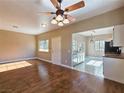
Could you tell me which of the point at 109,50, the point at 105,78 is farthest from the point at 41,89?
the point at 109,50

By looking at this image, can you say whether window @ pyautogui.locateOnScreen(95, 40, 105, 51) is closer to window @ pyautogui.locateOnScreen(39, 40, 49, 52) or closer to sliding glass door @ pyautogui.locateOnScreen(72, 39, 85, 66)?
sliding glass door @ pyautogui.locateOnScreen(72, 39, 85, 66)

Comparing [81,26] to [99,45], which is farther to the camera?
[99,45]

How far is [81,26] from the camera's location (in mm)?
4418

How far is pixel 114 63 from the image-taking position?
313 cm

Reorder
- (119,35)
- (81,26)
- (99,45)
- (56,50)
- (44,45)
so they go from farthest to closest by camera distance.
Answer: (99,45) < (44,45) < (56,50) < (81,26) < (119,35)

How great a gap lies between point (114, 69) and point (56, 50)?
384 cm

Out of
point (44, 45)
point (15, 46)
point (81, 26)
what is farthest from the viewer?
point (44, 45)

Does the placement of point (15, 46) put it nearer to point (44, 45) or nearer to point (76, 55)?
point (44, 45)

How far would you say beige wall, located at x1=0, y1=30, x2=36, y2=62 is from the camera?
643 cm

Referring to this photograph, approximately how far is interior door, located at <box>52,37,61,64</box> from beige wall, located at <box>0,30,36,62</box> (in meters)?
2.99

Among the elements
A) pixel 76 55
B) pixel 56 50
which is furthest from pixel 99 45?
pixel 56 50

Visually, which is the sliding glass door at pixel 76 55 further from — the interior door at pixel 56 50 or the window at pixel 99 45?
the window at pixel 99 45

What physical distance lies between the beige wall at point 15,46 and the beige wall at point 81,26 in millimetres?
1886

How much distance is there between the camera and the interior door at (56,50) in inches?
230
